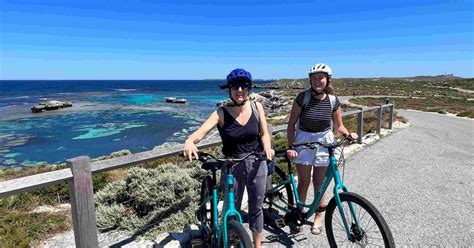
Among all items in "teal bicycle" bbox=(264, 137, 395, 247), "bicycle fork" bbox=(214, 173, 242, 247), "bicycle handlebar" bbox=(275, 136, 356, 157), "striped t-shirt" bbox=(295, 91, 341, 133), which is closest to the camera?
"bicycle fork" bbox=(214, 173, 242, 247)

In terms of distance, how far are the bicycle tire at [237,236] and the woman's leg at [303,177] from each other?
1390 millimetres

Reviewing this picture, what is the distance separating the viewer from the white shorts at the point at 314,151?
3805 millimetres

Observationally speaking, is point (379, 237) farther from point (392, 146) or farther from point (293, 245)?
point (392, 146)

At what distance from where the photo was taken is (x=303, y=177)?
13.2ft

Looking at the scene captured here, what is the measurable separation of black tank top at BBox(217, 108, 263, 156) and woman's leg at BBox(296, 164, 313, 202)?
1.05m

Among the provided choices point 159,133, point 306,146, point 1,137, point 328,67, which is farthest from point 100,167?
point 1,137

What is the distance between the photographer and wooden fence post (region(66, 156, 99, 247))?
2846 millimetres

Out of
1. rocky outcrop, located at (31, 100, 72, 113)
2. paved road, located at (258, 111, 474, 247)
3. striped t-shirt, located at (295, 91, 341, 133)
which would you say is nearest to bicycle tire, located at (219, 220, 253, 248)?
paved road, located at (258, 111, 474, 247)

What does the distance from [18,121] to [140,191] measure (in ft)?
140

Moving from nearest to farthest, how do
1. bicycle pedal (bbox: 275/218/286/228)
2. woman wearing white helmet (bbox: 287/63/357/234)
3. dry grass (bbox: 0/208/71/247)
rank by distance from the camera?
woman wearing white helmet (bbox: 287/63/357/234) < bicycle pedal (bbox: 275/218/286/228) < dry grass (bbox: 0/208/71/247)

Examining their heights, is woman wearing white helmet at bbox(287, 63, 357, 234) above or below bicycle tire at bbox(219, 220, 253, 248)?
above

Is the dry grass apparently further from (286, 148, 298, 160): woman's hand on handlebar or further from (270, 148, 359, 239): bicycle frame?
(286, 148, 298, 160): woman's hand on handlebar

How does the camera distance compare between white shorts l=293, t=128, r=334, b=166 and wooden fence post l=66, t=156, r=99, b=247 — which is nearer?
wooden fence post l=66, t=156, r=99, b=247

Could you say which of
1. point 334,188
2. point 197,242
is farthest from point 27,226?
point 334,188
